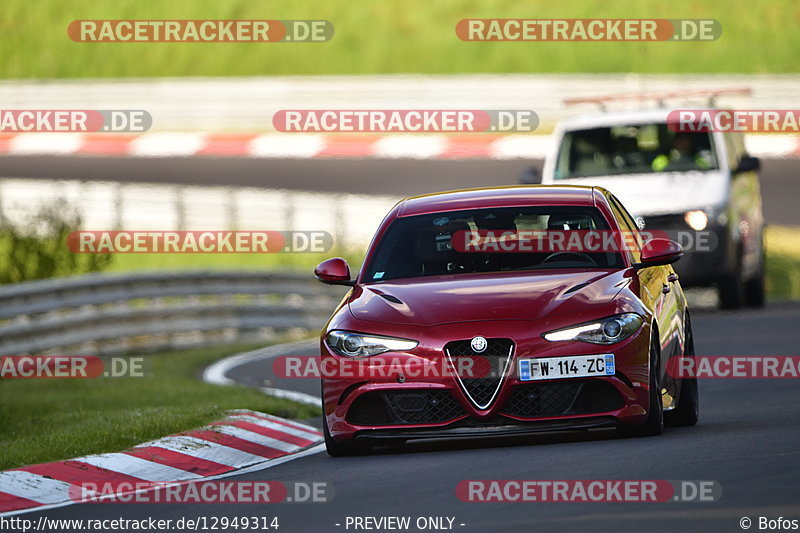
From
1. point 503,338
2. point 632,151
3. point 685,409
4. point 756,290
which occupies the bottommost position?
point 685,409

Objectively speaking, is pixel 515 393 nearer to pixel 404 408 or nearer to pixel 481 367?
pixel 481 367

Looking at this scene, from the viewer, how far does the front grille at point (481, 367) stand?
9594 mm

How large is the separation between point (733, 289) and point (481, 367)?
10551 mm

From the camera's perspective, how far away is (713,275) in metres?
19.2

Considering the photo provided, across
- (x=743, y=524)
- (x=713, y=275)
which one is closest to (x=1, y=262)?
(x=713, y=275)

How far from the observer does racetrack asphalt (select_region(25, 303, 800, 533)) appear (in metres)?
7.41

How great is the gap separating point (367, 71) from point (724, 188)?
20989mm

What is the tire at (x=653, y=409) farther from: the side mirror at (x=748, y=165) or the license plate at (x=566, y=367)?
the side mirror at (x=748, y=165)

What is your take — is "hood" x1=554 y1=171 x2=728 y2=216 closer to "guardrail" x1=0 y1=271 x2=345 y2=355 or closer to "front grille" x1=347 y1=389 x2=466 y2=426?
"guardrail" x1=0 y1=271 x2=345 y2=355

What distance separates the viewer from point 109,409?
46.2 feet

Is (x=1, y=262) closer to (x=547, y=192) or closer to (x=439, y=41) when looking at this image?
(x=547, y=192)

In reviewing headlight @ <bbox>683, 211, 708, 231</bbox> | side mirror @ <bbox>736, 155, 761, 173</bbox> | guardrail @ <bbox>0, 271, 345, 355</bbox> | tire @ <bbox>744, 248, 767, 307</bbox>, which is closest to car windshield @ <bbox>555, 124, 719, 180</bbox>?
side mirror @ <bbox>736, 155, 761, 173</bbox>

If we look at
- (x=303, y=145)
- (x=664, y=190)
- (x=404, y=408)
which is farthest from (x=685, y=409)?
(x=303, y=145)

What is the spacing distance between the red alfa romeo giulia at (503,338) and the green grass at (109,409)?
1558mm
